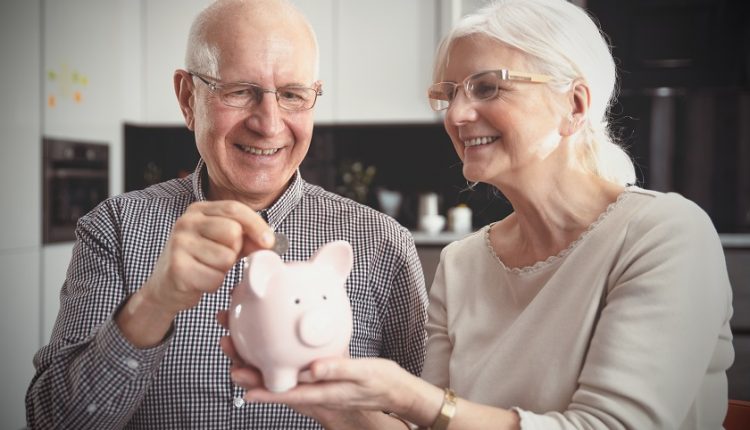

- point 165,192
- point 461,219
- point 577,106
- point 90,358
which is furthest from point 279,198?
point 461,219

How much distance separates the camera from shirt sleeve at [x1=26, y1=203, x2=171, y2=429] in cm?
110

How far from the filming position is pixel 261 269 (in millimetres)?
891

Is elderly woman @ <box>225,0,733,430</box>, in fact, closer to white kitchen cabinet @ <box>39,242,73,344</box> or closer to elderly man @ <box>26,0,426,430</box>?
elderly man @ <box>26,0,426,430</box>

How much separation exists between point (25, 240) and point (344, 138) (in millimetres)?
1843

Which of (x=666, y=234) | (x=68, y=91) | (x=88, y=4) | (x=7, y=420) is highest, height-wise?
(x=88, y=4)

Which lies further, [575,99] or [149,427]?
[149,427]

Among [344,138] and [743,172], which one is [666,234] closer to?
[743,172]

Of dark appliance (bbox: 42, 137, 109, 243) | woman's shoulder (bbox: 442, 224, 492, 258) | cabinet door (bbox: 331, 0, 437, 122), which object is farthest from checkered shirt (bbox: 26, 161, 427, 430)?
cabinet door (bbox: 331, 0, 437, 122)

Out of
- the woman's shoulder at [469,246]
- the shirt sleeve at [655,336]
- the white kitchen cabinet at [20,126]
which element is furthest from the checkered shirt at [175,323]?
the white kitchen cabinet at [20,126]

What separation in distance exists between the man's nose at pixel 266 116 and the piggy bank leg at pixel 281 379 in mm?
592

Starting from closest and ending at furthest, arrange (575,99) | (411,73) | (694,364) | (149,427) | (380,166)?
(694,364) < (575,99) < (149,427) < (411,73) < (380,166)

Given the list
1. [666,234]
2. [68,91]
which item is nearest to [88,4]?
[68,91]

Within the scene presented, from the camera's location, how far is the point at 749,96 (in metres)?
3.69

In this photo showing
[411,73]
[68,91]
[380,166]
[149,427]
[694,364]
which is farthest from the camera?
[380,166]
